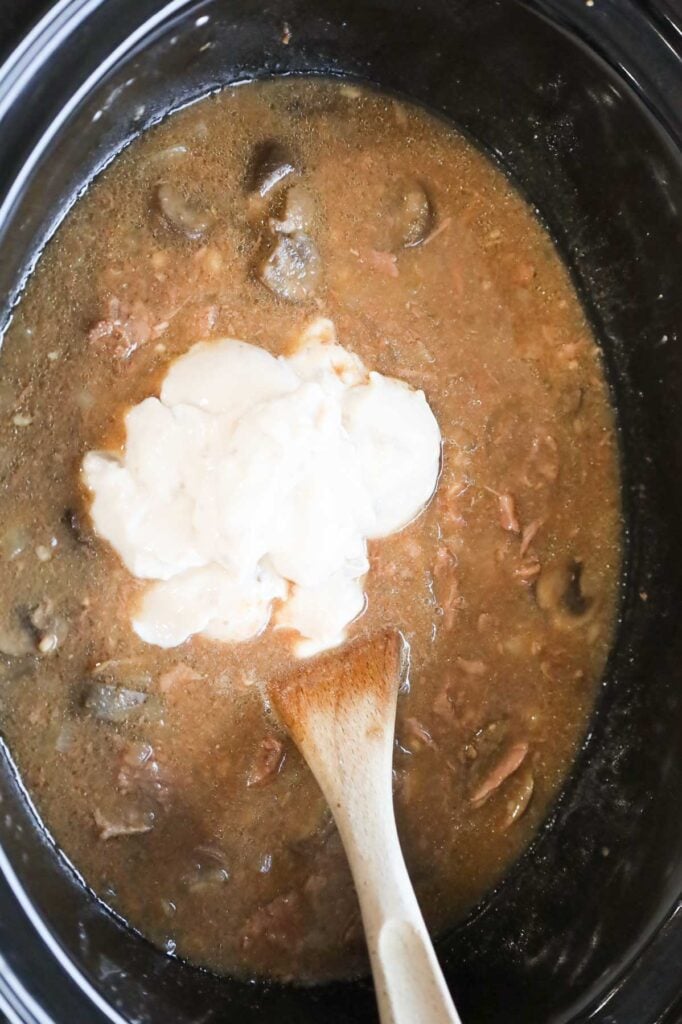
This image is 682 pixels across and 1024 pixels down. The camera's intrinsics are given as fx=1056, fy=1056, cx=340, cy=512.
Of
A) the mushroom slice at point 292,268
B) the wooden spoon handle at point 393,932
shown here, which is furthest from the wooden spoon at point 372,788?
the mushroom slice at point 292,268

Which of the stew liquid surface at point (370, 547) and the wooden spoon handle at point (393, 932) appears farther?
the stew liquid surface at point (370, 547)

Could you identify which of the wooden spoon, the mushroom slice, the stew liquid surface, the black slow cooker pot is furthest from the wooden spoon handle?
the mushroom slice

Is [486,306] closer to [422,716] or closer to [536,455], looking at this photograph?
[536,455]

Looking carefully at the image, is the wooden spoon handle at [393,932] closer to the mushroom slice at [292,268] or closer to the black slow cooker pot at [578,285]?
the black slow cooker pot at [578,285]

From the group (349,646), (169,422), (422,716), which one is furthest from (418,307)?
(422,716)

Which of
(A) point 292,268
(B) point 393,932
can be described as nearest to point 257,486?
(A) point 292,268

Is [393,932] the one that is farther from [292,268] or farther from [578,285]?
[578,285]

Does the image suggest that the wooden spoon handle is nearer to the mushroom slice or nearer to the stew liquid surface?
the stew liquid surface

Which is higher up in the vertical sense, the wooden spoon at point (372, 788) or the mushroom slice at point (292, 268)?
the mushroom slice at point (292, 268)
